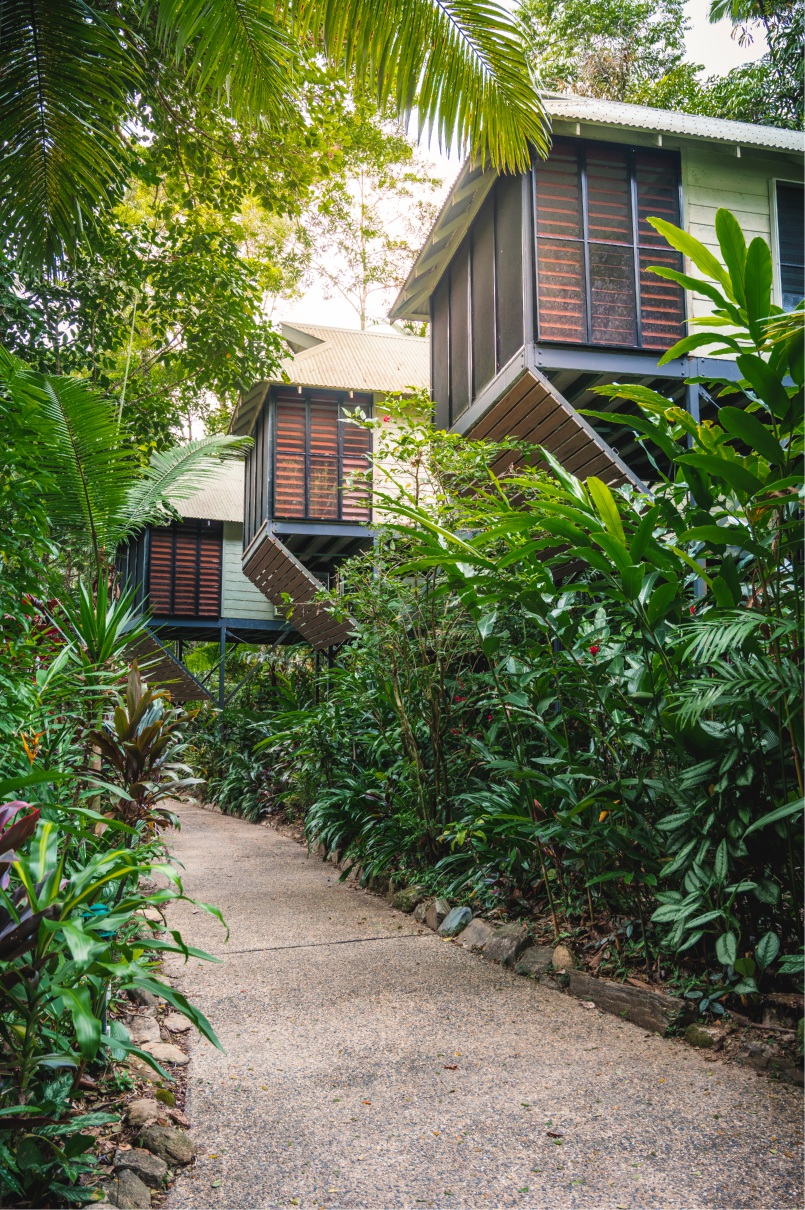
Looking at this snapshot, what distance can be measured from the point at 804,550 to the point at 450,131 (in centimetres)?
276

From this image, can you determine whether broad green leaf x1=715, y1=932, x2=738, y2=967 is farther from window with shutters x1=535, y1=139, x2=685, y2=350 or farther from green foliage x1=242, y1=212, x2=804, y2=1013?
window with shutters x1=535, y1=139, x2=685, y2=350

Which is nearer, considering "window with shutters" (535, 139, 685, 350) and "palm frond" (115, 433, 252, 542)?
"palm frond" (115, 433, 252, 542)

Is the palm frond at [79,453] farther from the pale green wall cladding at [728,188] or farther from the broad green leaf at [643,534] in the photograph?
the pale green wall cladding at [728,188]

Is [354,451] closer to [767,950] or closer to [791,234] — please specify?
[791,234]

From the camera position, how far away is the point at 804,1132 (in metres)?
2.28

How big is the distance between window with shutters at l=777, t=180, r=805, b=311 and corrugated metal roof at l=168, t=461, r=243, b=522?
11730 mm

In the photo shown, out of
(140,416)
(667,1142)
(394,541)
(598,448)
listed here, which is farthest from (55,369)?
(667,1142)

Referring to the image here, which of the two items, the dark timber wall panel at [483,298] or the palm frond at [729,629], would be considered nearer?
the palm frond at [729,629]

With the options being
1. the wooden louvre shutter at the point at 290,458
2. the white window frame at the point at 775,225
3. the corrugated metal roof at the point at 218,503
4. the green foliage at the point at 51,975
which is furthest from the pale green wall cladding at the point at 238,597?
the green foliage at the point at 51,975

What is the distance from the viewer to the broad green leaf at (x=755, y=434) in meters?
2.64

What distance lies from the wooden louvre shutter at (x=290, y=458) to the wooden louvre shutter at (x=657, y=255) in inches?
266

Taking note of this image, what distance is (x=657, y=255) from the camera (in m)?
8.34

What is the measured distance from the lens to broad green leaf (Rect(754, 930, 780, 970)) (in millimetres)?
2732

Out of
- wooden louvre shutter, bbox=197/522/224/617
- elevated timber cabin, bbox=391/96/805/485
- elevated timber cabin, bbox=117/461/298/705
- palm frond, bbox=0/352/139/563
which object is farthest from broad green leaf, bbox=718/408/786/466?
wooden louvre shutter, bbox=197/522/224/617
